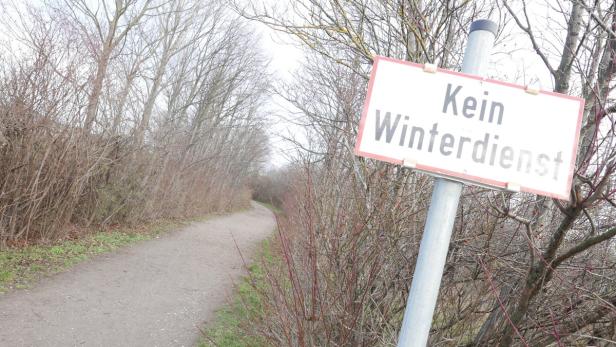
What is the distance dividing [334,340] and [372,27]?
304 centimetres

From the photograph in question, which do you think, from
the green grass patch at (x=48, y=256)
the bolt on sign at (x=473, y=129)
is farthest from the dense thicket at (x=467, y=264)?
the green grass patch at (x=48, y=256)

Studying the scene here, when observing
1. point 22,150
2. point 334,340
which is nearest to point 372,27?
point 334,340

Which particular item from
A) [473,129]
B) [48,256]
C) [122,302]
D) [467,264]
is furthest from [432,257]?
[48,256]

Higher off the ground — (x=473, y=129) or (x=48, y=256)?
(x=473, y=129)

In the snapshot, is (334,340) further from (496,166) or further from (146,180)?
(146,180)

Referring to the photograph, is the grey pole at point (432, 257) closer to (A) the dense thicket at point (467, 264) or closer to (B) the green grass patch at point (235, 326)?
(A) the dense thicket at point (467, 264)

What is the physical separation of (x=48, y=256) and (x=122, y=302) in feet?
7.30

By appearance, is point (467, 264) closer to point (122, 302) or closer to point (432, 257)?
point (432, 257)

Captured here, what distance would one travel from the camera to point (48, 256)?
6.89 m

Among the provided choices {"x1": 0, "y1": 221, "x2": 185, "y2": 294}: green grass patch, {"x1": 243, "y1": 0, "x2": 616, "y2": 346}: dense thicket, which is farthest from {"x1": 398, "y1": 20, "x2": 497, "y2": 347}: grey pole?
{"x1": 0, "y1": 221, "x2": 185, "y2": 294}: green grass patch

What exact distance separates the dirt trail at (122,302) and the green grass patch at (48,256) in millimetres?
212

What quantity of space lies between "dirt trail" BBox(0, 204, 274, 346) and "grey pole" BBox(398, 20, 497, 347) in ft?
10.2

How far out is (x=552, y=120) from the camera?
47.9 inches

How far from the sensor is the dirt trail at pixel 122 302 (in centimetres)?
446
